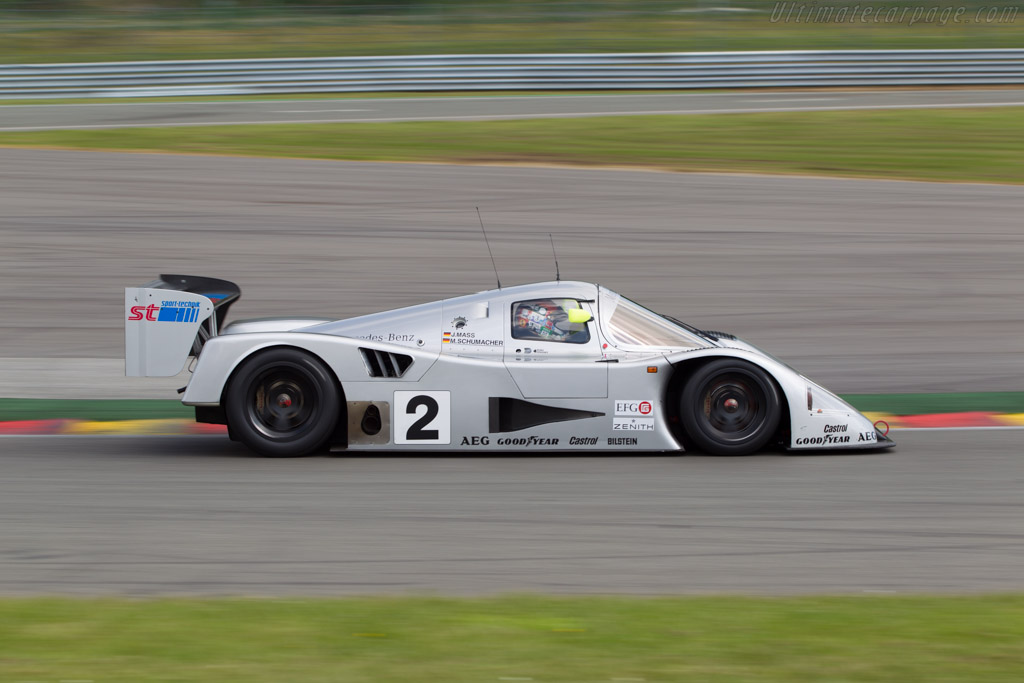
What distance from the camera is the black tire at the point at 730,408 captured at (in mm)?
7926

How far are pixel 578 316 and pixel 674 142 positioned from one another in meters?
12.6

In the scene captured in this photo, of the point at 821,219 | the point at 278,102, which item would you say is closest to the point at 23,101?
the point at 278,102

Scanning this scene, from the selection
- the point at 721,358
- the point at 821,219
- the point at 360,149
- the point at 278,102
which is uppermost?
the point at 278,102

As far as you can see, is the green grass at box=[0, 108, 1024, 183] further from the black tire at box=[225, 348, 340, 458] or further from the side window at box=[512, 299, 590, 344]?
the black tire at box=[225, 348, 340, 458]

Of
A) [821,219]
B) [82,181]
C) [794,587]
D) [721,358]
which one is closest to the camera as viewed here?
[794,587]

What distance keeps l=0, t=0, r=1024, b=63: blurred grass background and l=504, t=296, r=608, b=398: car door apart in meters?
18.6

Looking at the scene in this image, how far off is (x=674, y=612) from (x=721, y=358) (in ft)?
10.6

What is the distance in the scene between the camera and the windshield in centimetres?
808

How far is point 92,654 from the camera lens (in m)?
4.46

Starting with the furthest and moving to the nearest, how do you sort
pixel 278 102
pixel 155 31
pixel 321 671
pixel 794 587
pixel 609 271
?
pixel 155 31 < pixel 278 102 < pixel 609 271 < pixel 794 587 < pixel 321 671

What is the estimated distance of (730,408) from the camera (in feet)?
26.3

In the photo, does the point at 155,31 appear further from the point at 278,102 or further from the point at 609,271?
the point at 609,271

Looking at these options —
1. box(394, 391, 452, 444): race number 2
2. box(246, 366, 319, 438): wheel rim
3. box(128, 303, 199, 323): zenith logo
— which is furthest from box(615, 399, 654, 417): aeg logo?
box(128, 303, 199, 323): zenith logo

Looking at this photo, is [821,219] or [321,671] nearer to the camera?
[321,671]
